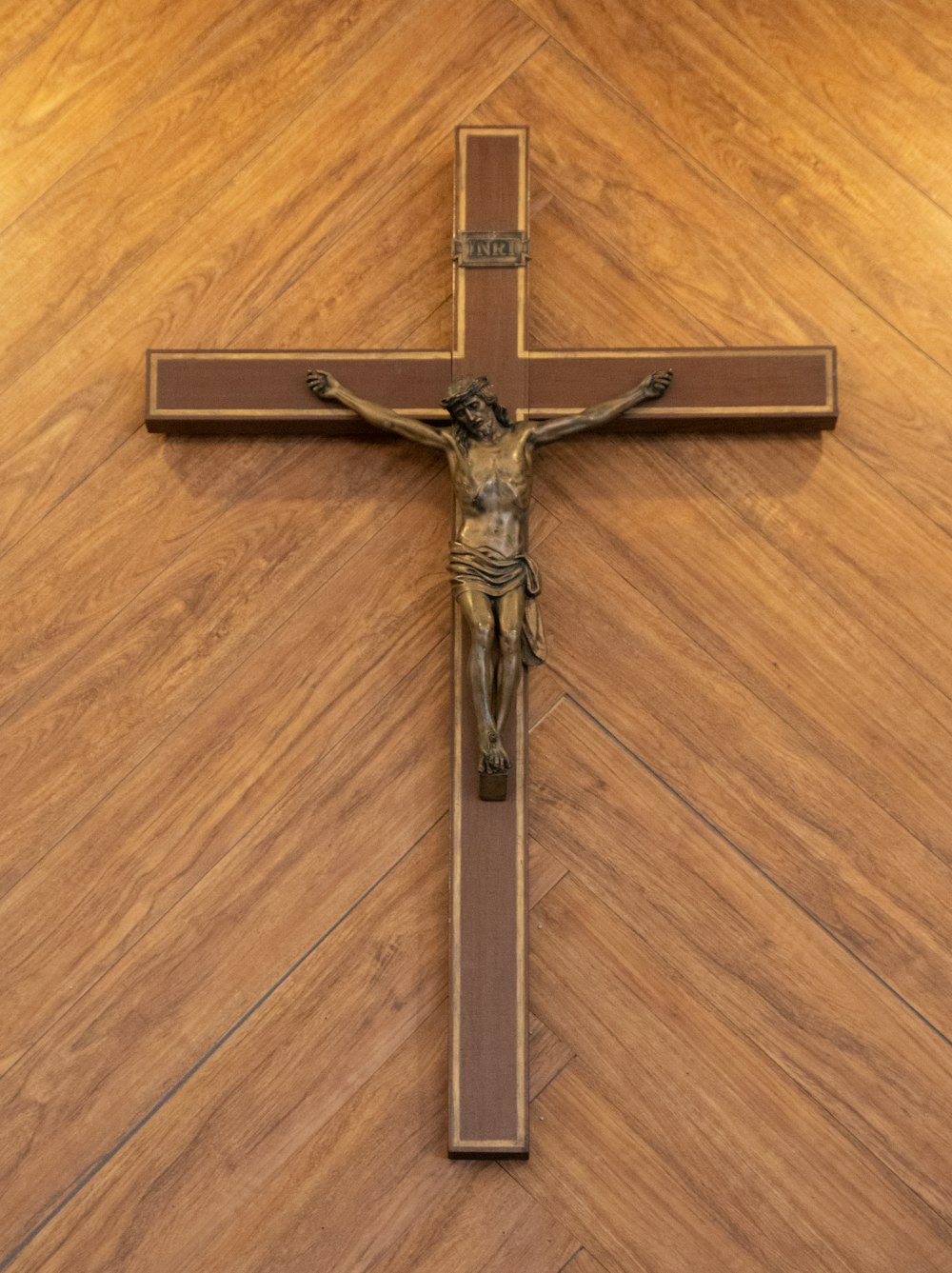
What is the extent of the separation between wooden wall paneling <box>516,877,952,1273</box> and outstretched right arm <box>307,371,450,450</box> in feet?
2.47

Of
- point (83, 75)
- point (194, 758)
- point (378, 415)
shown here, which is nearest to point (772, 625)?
point (378, 415)

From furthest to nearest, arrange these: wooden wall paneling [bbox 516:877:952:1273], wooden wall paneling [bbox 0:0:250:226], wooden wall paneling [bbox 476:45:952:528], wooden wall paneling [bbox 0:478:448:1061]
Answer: wooden wall paneling [bbox 0:0:250:226], wooden wall paneling [bbox 476:45:952:528], wooden wall paneling [bbox 0:478:448:1061], wooden wall paneling [bbox 516:877:952:1273]

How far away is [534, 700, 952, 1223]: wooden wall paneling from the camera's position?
2.21m

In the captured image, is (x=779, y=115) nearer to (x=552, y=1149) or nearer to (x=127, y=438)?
(x=127, y=438)

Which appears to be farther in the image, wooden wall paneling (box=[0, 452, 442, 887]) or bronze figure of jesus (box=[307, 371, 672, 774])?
wooden wall paneling (box=[0, 452, 442, 887])

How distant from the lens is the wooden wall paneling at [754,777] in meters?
2.26

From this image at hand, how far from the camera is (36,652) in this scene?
2.37 meters

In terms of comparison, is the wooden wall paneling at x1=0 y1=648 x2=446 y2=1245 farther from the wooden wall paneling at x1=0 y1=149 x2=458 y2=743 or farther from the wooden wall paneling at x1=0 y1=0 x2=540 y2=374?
the wooden wall paneling at x1=0 y1=0 x2=540 y2=374

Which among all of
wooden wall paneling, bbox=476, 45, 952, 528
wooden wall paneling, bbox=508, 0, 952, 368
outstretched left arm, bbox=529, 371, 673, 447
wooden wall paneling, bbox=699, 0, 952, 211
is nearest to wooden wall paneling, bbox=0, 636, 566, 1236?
outstretched left arm, bbox=529, 371, 673, 447

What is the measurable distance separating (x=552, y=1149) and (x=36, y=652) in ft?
3.28

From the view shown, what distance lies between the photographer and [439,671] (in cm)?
236

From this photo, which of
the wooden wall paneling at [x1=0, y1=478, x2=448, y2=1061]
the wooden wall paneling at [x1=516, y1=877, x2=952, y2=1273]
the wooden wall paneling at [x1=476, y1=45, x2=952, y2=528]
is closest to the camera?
the wooden wall paneling at [x1=516, y1=877, x2=952, y2=1273]

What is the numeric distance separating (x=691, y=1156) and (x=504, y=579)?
2.65ft

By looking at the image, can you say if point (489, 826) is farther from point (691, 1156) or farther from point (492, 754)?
point (691, 1156)
